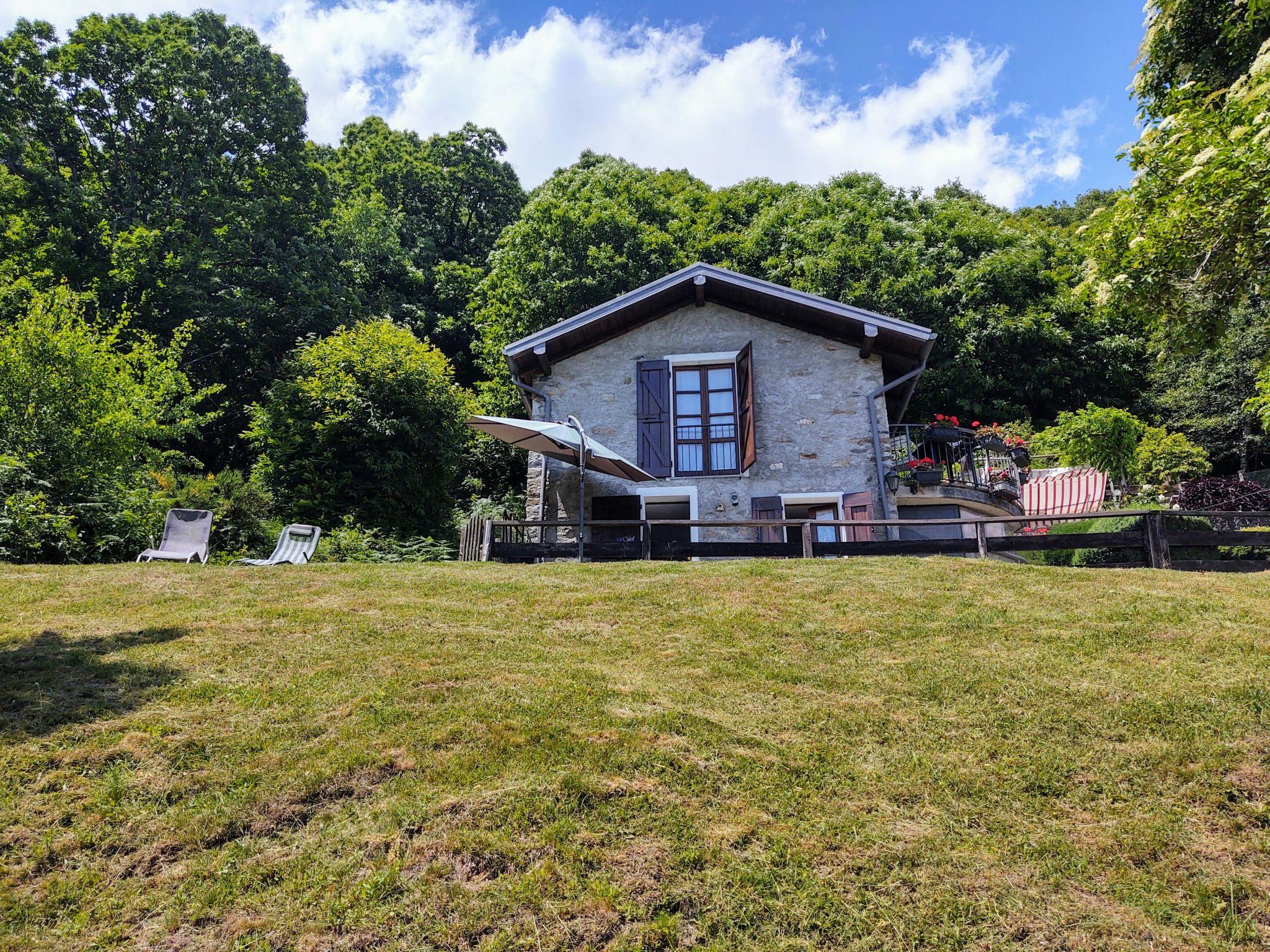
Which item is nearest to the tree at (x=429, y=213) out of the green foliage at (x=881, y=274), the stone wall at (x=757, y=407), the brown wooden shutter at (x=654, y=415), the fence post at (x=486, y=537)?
the green foliage at (x=881, y=274)

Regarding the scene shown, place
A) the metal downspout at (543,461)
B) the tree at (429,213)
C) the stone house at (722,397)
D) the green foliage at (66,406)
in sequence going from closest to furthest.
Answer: the green foliage at (66,406), the stone house at (722,397), the metal downspout at (543,461), the tree at (429,213)

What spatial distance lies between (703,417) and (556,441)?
4.12 m

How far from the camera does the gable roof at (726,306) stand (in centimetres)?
1416

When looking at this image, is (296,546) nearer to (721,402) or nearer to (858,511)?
(721,402)

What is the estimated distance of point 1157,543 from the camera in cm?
1043

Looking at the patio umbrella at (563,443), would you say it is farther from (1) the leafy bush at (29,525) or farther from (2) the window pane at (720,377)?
(1) the leafy bush at (29,525)

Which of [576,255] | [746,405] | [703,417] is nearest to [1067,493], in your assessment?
[746,405]

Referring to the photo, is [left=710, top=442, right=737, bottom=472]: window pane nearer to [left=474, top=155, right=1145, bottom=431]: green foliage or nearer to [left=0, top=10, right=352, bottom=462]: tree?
[left=474, top=155, right=1145, bottom=431]: green foliage

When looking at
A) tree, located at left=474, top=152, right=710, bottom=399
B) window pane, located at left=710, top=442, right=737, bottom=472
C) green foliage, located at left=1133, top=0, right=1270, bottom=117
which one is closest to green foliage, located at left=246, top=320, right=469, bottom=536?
window pane, located at left=710, top=442, right=737, bottom=472

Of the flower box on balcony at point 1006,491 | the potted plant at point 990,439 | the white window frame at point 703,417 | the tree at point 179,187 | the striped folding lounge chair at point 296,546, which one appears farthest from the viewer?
the tree at point 179,187

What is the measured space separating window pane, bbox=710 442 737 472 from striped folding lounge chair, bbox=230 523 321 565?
6876 mm

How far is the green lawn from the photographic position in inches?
138

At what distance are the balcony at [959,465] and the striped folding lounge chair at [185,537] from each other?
36.6 ft

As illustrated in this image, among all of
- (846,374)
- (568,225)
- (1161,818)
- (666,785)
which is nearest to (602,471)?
(846,374)
